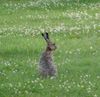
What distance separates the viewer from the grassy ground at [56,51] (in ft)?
48.1

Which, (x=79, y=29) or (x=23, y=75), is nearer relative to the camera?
(x=23, y=75)

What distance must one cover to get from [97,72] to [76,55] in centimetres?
267

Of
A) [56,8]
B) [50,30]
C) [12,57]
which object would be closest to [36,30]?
[50,30]

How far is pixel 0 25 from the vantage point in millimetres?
25719

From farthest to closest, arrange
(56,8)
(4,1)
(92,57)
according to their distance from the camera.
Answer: (4,1)
(56,8)
(92,57)

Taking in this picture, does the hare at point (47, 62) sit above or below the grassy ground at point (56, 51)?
above

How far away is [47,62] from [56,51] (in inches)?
185

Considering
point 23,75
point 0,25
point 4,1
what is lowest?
point 4,1

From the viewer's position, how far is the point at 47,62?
15141 mm

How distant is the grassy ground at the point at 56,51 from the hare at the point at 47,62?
213mm

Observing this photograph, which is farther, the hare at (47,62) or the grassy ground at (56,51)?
the hare at (47,62)

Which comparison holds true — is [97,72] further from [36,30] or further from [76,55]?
[36,30]

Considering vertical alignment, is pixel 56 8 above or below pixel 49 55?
below

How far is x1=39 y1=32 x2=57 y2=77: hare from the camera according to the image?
1515 centimetres
